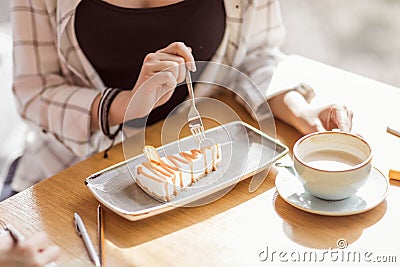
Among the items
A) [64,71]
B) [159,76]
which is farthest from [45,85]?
[159,76]

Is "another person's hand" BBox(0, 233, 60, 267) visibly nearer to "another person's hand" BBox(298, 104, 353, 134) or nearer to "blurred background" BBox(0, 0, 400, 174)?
"another person's hand" BBox(298, 104, 353, 134)

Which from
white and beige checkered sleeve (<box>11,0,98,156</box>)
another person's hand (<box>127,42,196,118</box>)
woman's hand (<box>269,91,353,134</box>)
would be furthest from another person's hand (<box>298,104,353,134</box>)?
white and beige checkered sleeve (<box>11,0,98,156</box>)

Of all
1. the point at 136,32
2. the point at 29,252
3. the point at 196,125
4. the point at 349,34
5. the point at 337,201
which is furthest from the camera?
the point at 349,34

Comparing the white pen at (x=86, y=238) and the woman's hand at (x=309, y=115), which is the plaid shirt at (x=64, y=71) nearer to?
the woman's hand at (x=309, y=115)

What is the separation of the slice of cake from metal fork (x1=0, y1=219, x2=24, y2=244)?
→ 19 cm

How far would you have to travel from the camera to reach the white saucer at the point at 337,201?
0.85m

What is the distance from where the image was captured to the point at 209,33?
121cm

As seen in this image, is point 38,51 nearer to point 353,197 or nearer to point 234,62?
point 234,62

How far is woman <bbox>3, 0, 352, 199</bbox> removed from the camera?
1130 mm

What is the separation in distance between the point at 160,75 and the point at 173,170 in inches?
5.9

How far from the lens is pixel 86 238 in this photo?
0.82m

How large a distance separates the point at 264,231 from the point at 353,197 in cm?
14

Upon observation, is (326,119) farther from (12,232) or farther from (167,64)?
(12,232)

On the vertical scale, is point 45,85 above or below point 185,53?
below
